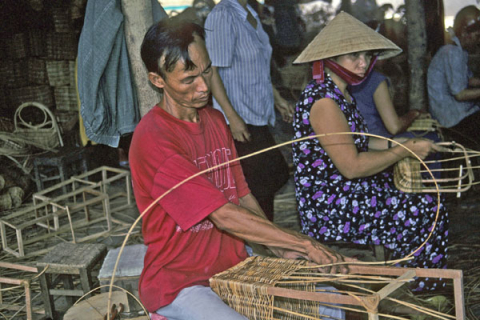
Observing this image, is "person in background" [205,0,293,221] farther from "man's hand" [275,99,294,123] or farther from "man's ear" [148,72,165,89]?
"man's ear" [148,72,165,89]

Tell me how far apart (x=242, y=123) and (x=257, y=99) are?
30 cm

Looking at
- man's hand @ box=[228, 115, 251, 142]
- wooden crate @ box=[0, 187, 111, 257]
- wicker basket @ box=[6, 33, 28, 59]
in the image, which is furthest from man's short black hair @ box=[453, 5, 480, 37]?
wicker basket @ box=[6, 33, 28, 59]

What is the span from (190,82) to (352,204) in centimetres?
113

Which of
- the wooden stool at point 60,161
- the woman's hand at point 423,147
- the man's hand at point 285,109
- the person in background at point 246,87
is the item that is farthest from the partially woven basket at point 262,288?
the wooden stool at point 60,161

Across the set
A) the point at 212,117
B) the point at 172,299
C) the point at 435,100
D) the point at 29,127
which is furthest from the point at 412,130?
the point at 29,127

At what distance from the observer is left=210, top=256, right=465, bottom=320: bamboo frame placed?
5.25 feet

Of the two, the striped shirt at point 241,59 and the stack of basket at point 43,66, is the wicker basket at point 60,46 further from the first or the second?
the striped shirt at point 241,59

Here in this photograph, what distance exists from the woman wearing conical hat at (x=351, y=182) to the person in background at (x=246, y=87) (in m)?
0.65

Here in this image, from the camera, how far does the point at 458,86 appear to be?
5.02 metres

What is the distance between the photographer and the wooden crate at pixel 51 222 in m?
4.24

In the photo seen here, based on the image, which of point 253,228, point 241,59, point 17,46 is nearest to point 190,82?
point 253,228

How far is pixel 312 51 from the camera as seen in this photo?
282 centimetres

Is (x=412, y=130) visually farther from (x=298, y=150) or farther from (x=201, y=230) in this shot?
(x=201, y=230)

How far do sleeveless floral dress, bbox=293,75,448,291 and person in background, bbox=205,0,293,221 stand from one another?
2.20 ft
